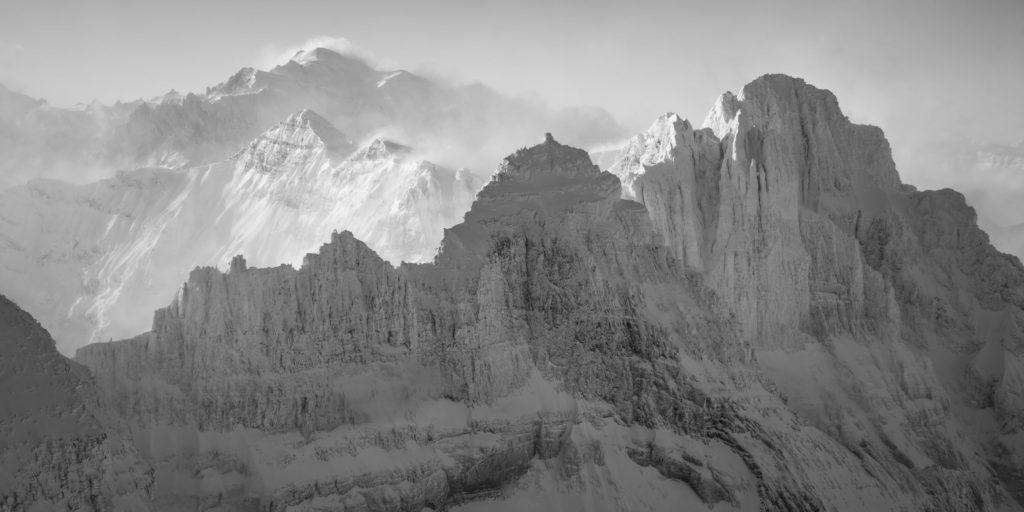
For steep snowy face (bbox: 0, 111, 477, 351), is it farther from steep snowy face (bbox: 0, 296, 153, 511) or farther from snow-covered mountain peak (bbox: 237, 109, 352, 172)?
steep snowy face (bbox: 0, 296, 153, 511)

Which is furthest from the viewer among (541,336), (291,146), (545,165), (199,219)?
(291,146)

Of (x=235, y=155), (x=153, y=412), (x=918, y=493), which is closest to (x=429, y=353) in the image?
(x=153, y=412)

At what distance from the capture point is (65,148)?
138500mm

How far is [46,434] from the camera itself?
4981 centimetres

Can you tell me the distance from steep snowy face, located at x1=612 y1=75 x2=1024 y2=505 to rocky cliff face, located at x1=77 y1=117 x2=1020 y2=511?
0.82ft

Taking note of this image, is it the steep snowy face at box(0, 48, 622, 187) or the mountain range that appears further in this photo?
the steep snowy face at box(0, 48, 622, 187)

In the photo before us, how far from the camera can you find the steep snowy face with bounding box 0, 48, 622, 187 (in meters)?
136

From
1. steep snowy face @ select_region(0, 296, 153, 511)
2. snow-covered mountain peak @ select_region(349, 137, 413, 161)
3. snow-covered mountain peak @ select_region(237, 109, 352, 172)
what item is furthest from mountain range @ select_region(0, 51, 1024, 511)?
snow-covered mountain peak @ select_region(237, 109, 352, 172)

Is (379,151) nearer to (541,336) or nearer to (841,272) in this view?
(841,272)

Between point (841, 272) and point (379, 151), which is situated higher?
point (379, 151)

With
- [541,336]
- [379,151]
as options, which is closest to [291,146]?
[379,151]

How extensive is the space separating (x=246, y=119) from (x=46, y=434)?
104785mm

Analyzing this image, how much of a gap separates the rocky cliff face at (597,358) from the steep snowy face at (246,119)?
5288 centimetres

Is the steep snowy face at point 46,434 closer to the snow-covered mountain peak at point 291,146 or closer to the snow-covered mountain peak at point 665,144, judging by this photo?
the snow-covered mountain peak at point 665,144
